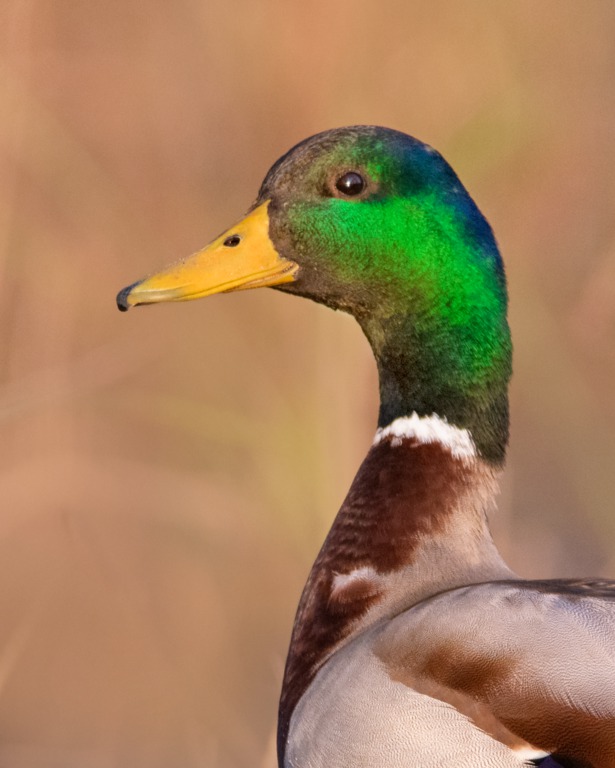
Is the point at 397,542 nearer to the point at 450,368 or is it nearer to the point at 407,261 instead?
the point at 450,368

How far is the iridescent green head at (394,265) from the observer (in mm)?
3072

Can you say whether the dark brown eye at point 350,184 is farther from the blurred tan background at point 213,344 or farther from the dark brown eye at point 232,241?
the blurred tan background at point 213,344

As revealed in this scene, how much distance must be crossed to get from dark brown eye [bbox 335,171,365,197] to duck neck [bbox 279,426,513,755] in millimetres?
466

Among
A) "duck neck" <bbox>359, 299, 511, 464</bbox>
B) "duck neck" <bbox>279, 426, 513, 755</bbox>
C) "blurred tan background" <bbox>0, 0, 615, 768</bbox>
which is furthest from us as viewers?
"blurred tan background" <bbox>0, 0, 615, 768</bbox>

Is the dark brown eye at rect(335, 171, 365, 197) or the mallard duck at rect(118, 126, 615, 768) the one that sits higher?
the dark brown eye at rect(335, 171, 365, 197)

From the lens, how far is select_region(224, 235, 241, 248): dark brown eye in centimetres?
317

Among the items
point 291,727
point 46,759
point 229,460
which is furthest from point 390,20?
point 291,727

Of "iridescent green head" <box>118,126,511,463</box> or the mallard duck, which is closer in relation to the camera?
the mallard duck

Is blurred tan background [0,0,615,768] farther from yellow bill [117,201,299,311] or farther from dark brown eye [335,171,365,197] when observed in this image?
dark brown eye [335,171,365,197]

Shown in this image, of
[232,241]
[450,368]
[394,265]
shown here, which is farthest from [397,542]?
[232,241]

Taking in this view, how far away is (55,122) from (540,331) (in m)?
1.59

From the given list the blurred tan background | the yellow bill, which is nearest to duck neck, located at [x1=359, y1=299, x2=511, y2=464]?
the yellow bill

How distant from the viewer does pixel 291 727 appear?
2850 mm

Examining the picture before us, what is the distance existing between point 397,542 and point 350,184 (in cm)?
72
